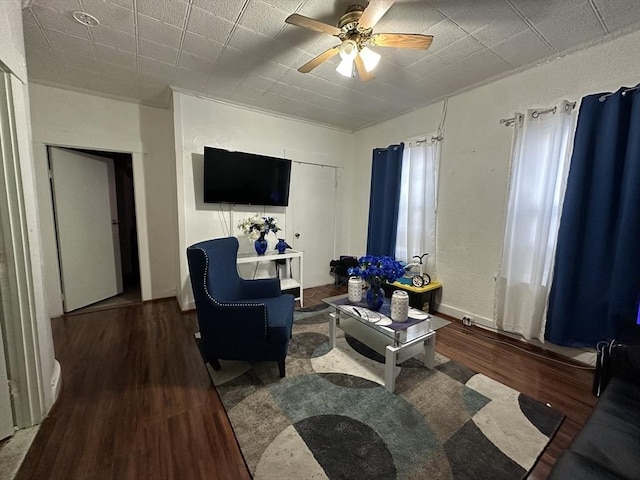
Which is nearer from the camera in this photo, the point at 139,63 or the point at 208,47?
the point at 208,47

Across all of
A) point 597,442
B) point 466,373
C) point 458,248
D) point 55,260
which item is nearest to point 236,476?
point 597,442

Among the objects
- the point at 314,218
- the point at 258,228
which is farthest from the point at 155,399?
the point at 314,218

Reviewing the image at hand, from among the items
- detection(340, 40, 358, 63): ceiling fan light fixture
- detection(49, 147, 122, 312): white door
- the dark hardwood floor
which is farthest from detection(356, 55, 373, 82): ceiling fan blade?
detection(49, 147, 122, 312): white door

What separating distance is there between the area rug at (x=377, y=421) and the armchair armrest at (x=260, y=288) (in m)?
0.61

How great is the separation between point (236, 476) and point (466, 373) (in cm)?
176

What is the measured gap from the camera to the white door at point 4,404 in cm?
139

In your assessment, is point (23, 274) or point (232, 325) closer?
point (23, 274)

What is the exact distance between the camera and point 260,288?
97.8 inches

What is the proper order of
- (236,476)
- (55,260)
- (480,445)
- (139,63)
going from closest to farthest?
Answer: (236,476), (480,445), (139,63), (55,260)

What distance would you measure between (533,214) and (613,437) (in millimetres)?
1887

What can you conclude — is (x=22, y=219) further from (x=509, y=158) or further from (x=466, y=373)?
(x=509, y=158)

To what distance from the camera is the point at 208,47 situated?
2.15 metres

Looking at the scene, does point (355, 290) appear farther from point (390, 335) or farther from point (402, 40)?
point (402, 40)

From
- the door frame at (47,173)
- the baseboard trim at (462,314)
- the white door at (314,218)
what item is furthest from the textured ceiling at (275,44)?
the baseboard trim at (462,314)
